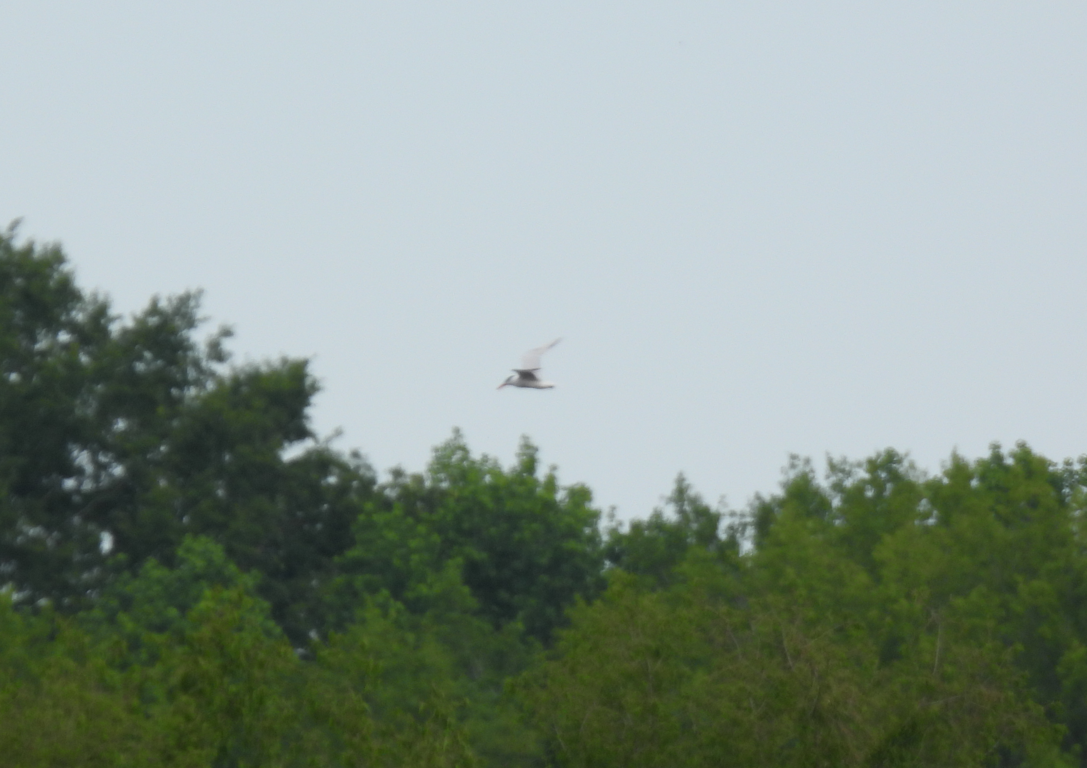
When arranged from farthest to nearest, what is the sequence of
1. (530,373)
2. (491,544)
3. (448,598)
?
1. (491,544)
2. (448,598)
3. (530,373)

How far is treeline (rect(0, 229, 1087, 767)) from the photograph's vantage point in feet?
94.0

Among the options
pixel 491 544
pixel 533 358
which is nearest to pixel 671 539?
pixel 491 544

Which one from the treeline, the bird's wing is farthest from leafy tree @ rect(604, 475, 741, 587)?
the bird's wing

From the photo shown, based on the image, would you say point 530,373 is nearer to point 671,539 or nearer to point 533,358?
point 533,358

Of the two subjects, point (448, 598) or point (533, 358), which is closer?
point (533, 358)

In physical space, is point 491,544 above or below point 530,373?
above

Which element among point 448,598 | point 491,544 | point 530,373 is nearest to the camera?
point 530,373

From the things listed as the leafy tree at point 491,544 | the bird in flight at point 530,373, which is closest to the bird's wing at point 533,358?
the bird in flight at point 530,373

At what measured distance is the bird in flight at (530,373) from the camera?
1022 inches

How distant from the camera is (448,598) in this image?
52.8 m

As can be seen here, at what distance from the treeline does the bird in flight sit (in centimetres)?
493

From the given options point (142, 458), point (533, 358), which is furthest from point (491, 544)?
point (533, 358)

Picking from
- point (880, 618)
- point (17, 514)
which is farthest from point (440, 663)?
point (17, 514)

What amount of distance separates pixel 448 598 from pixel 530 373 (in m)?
27.2
